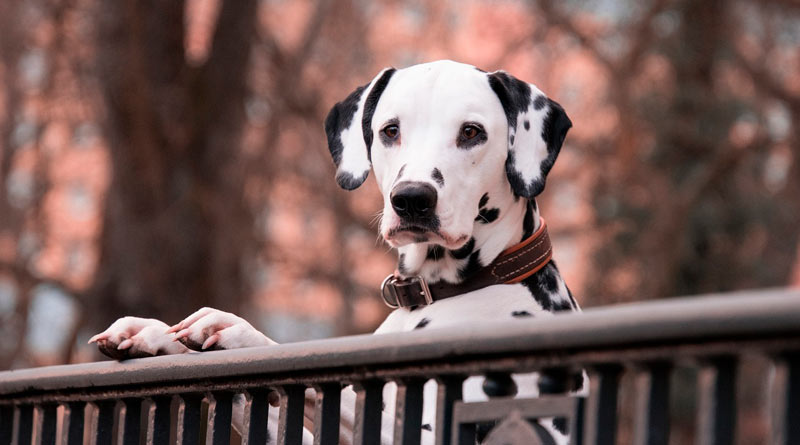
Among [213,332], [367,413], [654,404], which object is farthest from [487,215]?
[654,404]

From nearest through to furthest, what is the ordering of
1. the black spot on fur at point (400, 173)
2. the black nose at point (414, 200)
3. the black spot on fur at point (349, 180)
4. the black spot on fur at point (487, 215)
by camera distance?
the black nose at point (414, 200) < the black spot on fur at point (400, 173) < the black spot on fur at point (487, 215) < the black spot on fur at point (349, 180)

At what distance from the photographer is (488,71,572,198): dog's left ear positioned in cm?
393

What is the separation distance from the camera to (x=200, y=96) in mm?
11055

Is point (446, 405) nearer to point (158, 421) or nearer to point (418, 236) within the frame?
point (158, 421)

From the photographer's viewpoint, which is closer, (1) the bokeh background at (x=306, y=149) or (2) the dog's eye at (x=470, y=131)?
(2) the dog's eye at (x=470, y=131)

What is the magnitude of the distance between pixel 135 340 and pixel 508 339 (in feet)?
4.80

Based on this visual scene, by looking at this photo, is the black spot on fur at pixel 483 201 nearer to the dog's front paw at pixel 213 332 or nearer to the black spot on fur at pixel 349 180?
the black spot on fur at pixel 349 180

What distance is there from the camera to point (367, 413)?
2.31 metres

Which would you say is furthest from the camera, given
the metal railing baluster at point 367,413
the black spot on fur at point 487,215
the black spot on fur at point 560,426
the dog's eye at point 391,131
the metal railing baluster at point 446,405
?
the dog's eye at point 391,131

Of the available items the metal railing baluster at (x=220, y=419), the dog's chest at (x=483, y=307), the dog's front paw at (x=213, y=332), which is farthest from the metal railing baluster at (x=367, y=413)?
the dog's chest at (x=483, y=307)

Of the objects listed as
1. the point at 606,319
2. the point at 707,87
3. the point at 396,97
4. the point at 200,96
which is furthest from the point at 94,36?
the point at 707,87

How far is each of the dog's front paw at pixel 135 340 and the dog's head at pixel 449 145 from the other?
0.77m

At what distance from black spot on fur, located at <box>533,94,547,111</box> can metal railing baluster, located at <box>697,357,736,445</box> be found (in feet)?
7.83

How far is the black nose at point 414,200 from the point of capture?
12.0 ft
